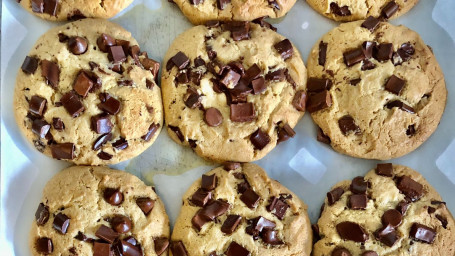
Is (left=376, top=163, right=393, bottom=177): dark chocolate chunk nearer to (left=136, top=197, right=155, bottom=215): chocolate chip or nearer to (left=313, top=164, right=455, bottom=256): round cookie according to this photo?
(left=313, top=164, right=455, bottom=256): round cookie

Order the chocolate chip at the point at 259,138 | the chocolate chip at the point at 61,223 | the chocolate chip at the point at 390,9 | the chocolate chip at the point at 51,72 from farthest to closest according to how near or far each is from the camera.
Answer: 1. the chocolate chip at the point at 390,9
2. the chocolate chip at the point at 259,138
3. the chocolate chip at the point at 51,72
4. the chocolate chip at the point at 61,223

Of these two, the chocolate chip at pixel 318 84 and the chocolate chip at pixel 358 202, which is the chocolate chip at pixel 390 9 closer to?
the chocolate chip at pixel 318 84

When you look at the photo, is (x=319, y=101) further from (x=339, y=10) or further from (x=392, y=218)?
(x=392, y=218)

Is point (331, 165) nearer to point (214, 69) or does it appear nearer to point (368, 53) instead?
point (368, 53)

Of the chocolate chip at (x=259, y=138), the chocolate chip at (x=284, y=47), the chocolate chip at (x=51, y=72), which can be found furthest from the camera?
the chocolate chip at (x=284, y=47)

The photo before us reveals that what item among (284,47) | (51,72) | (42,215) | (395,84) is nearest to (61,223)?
(42,215)

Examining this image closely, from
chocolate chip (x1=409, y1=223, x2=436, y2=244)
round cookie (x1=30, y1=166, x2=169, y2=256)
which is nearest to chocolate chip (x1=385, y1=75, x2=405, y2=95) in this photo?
chocolate chip (x1=409, y1=223, x2=436, y2=244)

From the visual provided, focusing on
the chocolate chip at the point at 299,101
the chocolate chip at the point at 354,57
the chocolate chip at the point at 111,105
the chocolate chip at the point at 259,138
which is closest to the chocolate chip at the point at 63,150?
the chocolate chip at the point at 111,105
